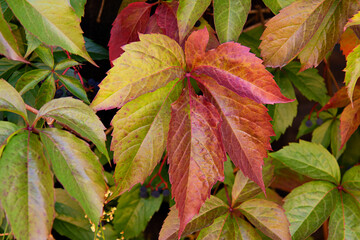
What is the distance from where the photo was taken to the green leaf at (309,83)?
1.04m

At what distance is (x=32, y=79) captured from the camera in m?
0.71

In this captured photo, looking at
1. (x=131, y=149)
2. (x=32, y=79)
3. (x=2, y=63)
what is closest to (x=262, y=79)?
(x=131, y=149)

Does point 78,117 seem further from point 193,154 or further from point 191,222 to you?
point 191,222

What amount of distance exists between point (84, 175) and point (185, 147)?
17 cm

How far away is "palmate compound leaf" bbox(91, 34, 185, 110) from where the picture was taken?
56 centimetres

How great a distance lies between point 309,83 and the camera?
1.05 meters

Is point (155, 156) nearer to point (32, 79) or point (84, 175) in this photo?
point (84, 175)

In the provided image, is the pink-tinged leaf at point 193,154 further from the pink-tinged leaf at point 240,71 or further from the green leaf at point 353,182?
the green leaf at point 353,182

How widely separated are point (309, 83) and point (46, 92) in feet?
2.53

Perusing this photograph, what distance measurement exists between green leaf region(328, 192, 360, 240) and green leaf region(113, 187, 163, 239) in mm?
499

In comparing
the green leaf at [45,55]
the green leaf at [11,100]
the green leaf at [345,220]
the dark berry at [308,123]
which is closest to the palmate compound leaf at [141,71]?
the green leaf at [11,100]

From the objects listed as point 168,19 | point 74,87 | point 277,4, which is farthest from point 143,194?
point 277,4

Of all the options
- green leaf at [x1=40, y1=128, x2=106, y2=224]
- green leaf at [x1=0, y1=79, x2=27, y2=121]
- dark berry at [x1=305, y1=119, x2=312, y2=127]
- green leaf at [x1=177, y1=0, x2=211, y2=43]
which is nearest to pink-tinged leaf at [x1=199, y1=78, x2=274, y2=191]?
green leaf at [x1=177, y1=0, x2=211, y2=43]

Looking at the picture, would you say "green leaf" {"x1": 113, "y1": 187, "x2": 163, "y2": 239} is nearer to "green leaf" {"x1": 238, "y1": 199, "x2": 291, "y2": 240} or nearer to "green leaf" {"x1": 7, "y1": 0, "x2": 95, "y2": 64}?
"green leaf" {"x1": 238, "y1": 199, "x2": 291, "y2": 240}
